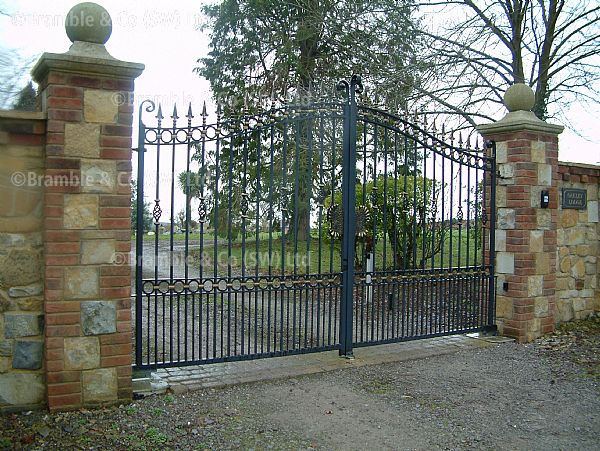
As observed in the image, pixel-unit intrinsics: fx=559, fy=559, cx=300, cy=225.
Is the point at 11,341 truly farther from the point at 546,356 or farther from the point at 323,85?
the point at 323,85

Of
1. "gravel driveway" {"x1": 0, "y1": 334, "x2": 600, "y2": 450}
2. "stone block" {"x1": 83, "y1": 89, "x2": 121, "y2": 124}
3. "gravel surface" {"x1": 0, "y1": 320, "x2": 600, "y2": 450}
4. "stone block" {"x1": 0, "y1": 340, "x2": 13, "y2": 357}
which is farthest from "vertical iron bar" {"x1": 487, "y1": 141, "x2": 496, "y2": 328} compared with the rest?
"stone block" {"x1": 0, "y1": 340, "x2": 13, "y2": 357}

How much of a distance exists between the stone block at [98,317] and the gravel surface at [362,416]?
567 mm

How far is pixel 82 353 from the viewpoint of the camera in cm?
396

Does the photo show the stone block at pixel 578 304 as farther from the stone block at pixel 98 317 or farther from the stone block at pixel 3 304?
the stone block at pixel 3 304

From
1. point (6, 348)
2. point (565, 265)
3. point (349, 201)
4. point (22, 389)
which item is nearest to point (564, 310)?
point (565, 265)

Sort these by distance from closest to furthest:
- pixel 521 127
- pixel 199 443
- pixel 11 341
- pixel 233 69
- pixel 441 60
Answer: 1. pixel 199 443
2. pixel 11 341
3. pixel 521 127
4. pixel 441 60
5. pixel 233 69

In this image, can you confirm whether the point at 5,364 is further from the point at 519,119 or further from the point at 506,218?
the point at 519,119

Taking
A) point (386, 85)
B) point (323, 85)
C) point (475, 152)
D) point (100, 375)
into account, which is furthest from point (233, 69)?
point (100, 375)

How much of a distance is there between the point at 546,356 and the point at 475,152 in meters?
2.34

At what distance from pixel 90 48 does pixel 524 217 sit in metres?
4.74

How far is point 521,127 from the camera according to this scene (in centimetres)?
619

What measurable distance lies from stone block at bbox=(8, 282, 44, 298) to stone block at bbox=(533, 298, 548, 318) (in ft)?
16.9

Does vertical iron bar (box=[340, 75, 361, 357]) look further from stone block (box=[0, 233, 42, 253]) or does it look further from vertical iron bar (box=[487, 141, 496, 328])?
stone block (box=[0, 233, 42, 253])

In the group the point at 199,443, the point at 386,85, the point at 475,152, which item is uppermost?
the point at 386,85
